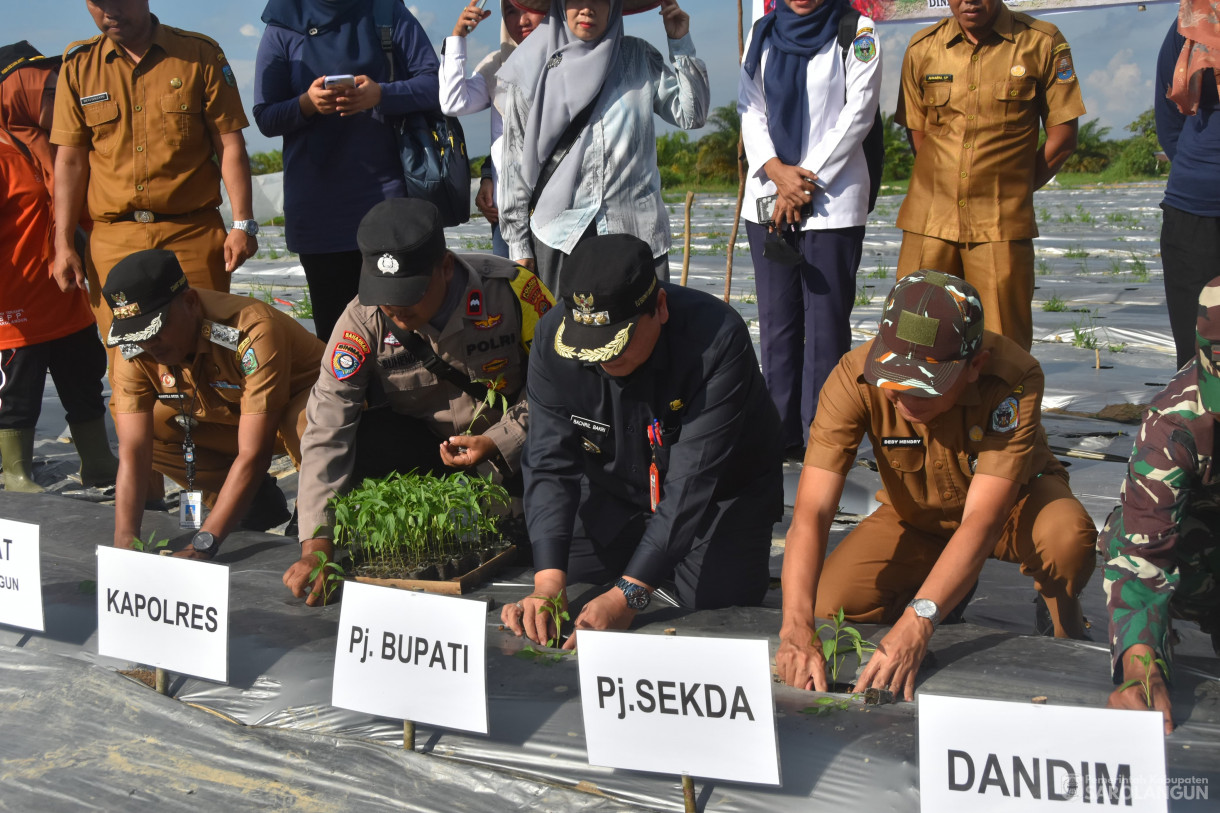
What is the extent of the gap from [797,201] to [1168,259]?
124cm

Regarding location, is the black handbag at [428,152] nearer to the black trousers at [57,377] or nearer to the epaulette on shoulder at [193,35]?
the epaulette on shoulder at [193,35]

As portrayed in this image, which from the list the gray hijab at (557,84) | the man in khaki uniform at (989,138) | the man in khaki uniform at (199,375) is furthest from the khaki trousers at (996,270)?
the man in khaki uniform at (199,375)

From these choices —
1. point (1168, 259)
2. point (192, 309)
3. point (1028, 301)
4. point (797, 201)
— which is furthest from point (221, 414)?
point (1168, 259)

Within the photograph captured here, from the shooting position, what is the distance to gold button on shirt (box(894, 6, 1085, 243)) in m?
3.56

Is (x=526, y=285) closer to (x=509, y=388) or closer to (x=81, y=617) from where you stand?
(x=509, y=388)

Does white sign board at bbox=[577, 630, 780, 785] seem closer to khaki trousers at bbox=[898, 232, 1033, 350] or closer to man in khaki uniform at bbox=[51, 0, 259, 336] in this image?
khaki trousers at bbox=[898, 232, 1033, 350]

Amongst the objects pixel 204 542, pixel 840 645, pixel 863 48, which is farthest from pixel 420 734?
pixel 863 48

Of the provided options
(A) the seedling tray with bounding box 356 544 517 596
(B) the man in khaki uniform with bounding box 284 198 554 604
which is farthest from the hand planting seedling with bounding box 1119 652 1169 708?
(B) the man in khaki uniform with bounding box 284 198 554 604

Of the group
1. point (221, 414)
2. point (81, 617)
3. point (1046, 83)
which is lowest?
point (81, 617)

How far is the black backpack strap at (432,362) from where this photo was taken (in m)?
2.90

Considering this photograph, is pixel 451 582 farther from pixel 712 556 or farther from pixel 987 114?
pixel 987 114

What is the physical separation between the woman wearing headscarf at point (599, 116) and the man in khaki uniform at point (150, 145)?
1.02 m

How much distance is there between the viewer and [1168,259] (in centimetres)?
356

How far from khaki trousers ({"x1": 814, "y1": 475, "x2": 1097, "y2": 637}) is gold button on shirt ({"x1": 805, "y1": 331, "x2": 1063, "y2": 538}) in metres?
0.16
